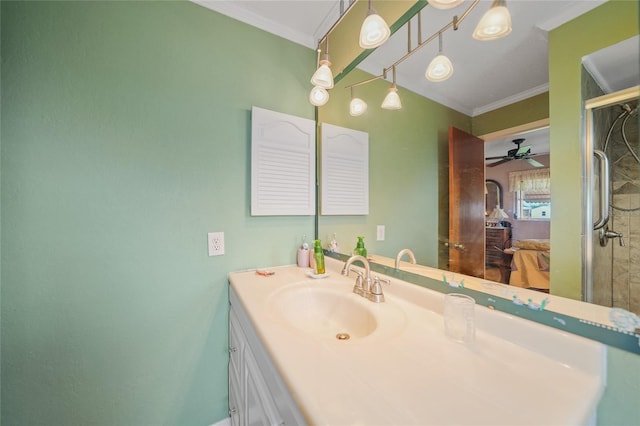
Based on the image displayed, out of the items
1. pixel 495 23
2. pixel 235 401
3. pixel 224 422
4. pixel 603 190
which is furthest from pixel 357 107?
pixel 224 422

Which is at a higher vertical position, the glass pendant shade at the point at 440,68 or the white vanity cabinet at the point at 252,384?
the glass pendant shade at the point at 440,68

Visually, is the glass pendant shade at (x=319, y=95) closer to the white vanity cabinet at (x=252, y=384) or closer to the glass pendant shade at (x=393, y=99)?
the glass pendant shade at (x=393, y=99)

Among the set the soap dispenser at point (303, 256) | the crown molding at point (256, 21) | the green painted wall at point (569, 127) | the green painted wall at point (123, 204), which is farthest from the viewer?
the soap dispenser at point (303, 256)

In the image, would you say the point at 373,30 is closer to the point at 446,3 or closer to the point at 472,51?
the point at 446,3

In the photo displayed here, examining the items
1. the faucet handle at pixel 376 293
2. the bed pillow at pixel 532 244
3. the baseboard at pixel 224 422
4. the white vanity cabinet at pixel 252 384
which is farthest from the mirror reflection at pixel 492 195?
the baseboard at pixel 224 422

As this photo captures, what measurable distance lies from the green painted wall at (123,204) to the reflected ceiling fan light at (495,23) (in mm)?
1010

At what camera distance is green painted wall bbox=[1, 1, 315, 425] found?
88cm

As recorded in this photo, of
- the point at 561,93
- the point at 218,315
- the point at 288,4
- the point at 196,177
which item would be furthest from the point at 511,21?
the point at 218,315

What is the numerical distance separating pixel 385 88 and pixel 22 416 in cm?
203

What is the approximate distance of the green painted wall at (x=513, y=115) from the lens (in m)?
0.62

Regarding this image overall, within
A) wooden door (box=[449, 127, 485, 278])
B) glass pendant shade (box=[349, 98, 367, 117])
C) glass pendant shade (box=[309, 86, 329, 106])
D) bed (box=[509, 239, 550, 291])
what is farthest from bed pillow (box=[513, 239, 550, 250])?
glass pendant shade (box=[309, 86, 329, 106])

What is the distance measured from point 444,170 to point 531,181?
33 centimetres

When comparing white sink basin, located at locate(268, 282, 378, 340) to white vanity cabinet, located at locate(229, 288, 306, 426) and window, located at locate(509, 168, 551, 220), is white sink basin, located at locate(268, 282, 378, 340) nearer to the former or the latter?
white vanity cabinet, located at locate(229, 288, 306, 426)

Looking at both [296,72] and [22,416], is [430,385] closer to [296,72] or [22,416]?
[22,416]
